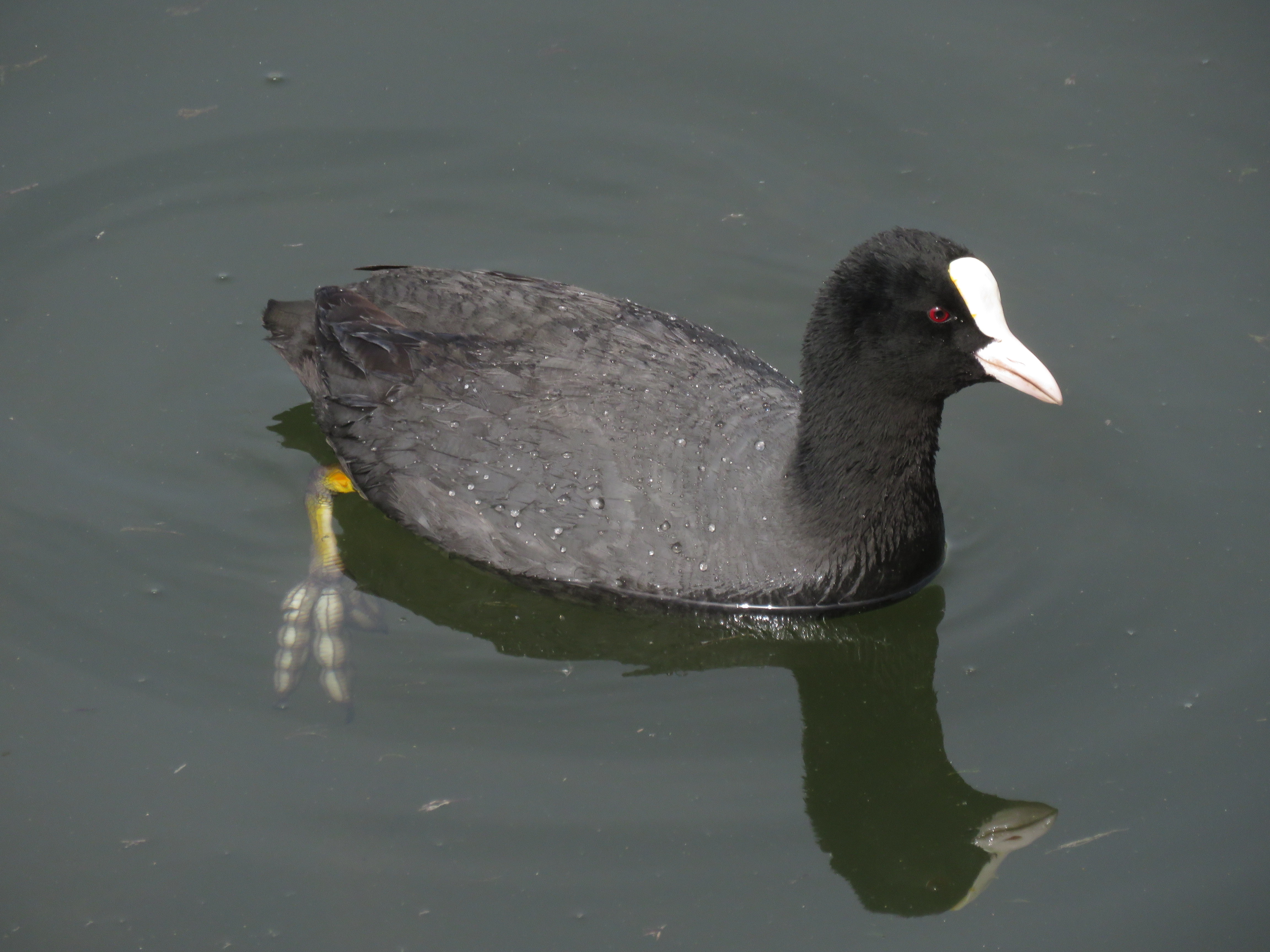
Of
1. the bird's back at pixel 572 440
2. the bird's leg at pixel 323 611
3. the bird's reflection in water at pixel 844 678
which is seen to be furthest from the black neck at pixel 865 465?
the bird's leg at pixel 323 611

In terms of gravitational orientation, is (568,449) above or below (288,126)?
below

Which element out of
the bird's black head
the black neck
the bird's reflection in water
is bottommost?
the bird's reflection in water

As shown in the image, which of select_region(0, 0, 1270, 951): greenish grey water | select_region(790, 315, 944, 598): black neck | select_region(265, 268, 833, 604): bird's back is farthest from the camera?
select_region(265, 268, 833, 604): bird's back

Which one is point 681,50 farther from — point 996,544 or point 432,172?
point 996,544

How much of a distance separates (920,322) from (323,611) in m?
2.64

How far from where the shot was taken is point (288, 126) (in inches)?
306

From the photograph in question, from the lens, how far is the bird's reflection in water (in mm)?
4965

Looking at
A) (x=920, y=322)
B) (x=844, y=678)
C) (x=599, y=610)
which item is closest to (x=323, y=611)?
(x=599, y=610)

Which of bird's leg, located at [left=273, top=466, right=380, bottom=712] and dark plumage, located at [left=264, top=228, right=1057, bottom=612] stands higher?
dark plumage, located at [left=264, top=228, right=1057, bottom=612]

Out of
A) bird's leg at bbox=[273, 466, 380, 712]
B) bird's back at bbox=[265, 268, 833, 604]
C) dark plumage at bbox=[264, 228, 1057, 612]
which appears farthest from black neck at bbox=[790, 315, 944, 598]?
bird's leg at bbox=[273, 466, 380, 712]

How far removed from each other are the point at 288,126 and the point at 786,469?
3859 mm

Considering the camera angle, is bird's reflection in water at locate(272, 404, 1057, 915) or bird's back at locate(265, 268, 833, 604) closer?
bird's reflection in water at locate(272, 404, 1057, 915)

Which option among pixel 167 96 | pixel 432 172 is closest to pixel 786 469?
pixel 432 172

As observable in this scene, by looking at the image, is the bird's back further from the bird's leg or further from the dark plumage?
the bird's leg
